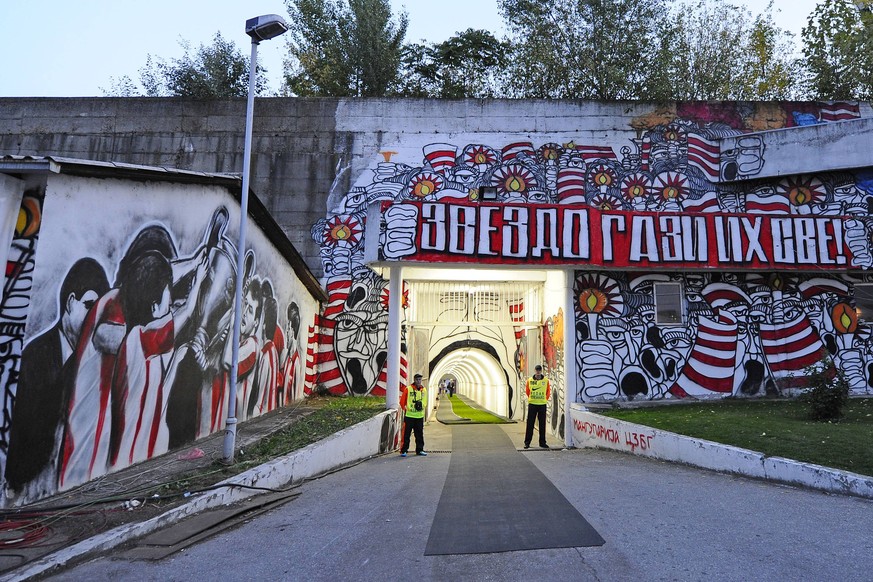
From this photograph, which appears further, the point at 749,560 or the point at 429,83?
the point at 429,83

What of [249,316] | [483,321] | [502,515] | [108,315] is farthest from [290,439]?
[483,321]

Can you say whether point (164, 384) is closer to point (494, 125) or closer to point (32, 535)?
point (32, 535)

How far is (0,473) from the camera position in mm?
5324

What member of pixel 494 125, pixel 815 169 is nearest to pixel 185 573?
pixel 494 125

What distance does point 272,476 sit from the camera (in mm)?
7305

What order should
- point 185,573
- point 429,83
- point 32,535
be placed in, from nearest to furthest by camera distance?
1. point 185,573
2. point 32,535
3. point 429,83

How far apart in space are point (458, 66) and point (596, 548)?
2210 cm

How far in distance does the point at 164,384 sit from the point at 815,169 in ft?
62.1

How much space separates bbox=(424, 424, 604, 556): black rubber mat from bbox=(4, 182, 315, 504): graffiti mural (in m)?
4.06

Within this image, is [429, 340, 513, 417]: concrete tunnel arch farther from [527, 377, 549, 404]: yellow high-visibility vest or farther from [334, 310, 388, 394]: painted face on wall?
[527, 377, 549, 404]: yellow high-visibility vest

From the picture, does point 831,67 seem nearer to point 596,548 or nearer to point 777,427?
point 777,427

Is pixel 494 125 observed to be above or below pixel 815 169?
above

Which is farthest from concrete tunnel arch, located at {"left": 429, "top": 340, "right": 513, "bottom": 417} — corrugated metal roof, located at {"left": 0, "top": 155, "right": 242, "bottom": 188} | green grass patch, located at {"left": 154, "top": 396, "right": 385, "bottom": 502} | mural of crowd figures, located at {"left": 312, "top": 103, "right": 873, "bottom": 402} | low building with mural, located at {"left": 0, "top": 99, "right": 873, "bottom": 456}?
corrugated metal roof, located at {"left": 0, "top": 155, "right": 242, "bottom": 188}

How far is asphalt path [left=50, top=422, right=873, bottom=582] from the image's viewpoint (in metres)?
4.32
